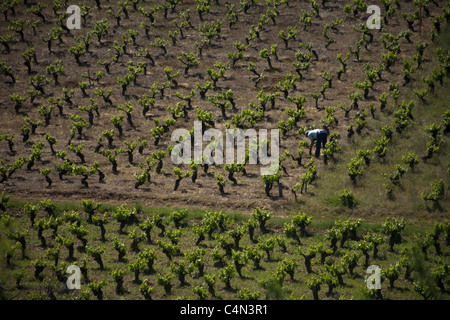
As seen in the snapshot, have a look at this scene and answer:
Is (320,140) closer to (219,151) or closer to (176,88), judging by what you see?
(219,151)

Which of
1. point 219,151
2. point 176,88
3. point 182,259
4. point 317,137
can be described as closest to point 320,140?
point 317,137

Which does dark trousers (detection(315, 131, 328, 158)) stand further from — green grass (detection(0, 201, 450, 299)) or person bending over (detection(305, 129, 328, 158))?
green grass (detection(0, 201, 450, 299))

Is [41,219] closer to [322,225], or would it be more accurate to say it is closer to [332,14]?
[322,225]

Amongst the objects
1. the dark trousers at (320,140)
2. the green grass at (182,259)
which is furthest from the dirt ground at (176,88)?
the green grass at (182,259)

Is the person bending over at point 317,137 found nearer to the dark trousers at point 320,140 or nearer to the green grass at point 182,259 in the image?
the dark trousers at point 320,140

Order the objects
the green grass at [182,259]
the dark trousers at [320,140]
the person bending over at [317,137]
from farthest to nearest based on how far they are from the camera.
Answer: the dark trousers at [320,140]
the person bending over at [317,137]
the green grass at [182,259]

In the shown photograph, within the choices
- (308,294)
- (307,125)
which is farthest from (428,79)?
(308,294)

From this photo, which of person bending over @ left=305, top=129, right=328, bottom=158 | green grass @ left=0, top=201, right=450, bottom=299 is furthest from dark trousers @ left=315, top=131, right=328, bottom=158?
green grass @ left=0, top=201, right=450, bottom=299
